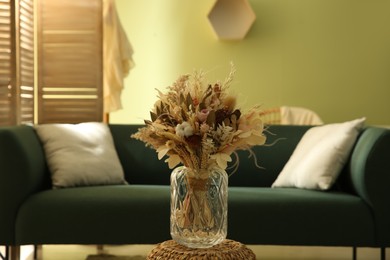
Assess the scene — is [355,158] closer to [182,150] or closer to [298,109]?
[182,150]

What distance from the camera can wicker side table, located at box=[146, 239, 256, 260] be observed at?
1.99m

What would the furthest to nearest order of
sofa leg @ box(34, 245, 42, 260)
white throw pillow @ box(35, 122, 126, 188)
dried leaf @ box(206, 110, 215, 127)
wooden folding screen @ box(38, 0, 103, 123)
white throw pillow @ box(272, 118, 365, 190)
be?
wooden folding screen @ box(38, 0, 103, 123) < sofa leg @ box(34, 245, 42, 260) < white throw pillow @ box(35, 122, 126, 188) < white throw pillow @ box(272, 118, 365, 190) < dried leaf @ box(206, 110, 215, 127)

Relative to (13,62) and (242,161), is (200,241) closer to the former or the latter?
(242,161)

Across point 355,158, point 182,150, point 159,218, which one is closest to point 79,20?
point 159,218

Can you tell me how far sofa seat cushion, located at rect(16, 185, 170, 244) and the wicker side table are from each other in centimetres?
85

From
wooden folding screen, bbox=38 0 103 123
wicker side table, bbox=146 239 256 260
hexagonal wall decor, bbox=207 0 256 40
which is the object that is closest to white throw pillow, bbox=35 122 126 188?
wooden folding screen, bbox=38 0 103 123

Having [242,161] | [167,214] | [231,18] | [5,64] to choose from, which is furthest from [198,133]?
[231,18]

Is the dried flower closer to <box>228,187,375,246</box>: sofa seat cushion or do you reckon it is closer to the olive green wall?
<box>228,187,375,246</box>: sofa seat cushion

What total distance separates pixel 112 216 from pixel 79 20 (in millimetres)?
1856

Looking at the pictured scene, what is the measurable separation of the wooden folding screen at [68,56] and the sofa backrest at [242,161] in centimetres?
71

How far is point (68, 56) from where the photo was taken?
4305 millimetres

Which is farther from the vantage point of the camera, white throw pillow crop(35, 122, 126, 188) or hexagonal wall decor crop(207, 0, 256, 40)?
hexagonal wall decor crop(207, 0, 256, 40)

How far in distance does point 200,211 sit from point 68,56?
2573 millimetres

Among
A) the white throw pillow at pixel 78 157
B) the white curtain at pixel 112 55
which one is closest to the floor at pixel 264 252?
the white throw pillow at pixel 78 157
